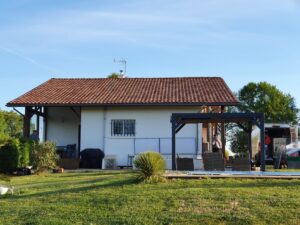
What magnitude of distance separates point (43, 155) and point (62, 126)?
706 cm

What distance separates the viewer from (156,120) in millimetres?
25109

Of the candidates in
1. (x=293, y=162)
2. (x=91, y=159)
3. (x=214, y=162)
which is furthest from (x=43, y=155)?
(x=293, y=162)

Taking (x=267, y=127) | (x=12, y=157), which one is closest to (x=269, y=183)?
(x=12, y=157)

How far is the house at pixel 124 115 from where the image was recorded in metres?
24.7

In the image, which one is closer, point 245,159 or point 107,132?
point 245,159

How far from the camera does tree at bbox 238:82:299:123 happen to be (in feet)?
194

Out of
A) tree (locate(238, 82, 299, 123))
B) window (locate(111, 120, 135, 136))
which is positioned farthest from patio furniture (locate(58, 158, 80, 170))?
tree (locate(238, 82, 299, 123))

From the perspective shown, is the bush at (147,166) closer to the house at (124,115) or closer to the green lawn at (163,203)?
the green lawn at (163,203)

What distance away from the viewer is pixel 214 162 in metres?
17.2

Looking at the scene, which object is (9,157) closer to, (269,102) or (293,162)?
(293,162)

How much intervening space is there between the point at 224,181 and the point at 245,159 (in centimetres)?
428

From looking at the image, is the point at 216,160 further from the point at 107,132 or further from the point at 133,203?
the point at 107,132

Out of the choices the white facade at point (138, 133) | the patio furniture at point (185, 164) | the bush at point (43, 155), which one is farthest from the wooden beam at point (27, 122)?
the patio furniture at point (185, 164)

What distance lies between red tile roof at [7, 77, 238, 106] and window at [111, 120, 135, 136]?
1.15 m
